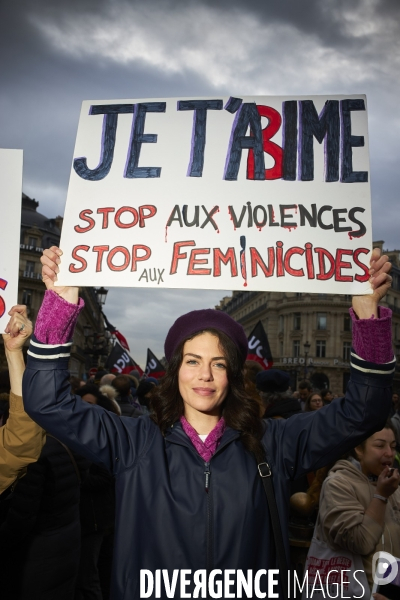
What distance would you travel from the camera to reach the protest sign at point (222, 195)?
234cm

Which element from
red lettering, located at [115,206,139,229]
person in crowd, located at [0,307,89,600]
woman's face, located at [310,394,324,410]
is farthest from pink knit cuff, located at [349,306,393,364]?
woman's face, located at [310,394,324,410]

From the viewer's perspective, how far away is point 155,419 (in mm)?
2225

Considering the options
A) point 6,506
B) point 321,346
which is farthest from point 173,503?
point 321,346

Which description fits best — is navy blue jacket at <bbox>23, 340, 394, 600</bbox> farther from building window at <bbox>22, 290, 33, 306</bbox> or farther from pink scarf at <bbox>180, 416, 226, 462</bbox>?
building window at <bbox>22, 290, 33, 306</bbox>

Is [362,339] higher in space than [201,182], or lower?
lower

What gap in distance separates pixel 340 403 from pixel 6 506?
2.11m

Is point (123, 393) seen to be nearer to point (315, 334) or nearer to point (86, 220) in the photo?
point (86, 220)

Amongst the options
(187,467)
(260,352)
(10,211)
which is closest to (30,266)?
(260,352)

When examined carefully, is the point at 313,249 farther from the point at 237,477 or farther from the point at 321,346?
the point at 321,346

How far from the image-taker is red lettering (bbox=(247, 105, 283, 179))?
2.51 m

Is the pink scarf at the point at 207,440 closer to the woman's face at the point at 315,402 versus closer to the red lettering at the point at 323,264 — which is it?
the red lettering at the point at 323,264

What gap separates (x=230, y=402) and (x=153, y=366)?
12.4 m

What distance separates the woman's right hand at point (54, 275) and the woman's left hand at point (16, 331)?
337 mm

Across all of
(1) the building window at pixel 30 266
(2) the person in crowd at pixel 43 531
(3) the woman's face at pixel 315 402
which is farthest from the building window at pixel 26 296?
(2) the person in crowd at pixel 43 531
